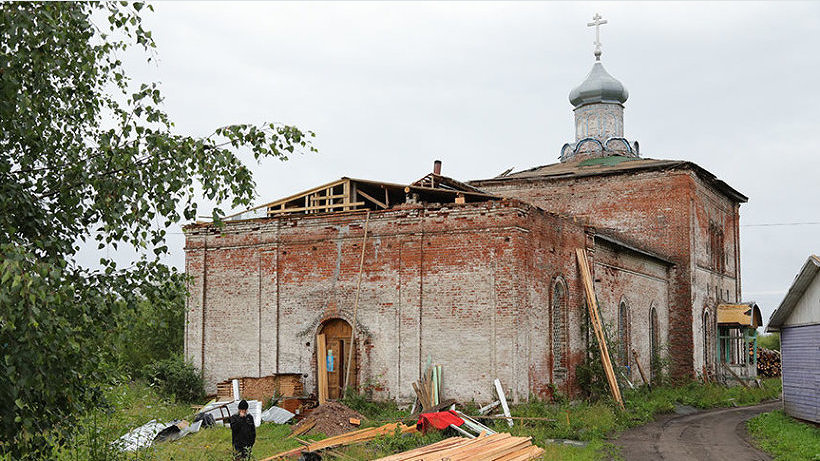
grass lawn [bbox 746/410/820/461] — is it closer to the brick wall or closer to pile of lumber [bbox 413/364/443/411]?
the brick wall

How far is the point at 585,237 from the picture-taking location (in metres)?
20.1

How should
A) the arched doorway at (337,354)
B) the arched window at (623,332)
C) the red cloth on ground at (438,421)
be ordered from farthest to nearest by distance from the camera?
the arched window at (623,332) → the arched doorway at (337,354) → the red cloth on ground at (438,421)

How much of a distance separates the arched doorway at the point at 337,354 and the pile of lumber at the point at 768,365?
21.5m

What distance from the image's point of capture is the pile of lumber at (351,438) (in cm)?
1263

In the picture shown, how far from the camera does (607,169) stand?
27000 millimetres

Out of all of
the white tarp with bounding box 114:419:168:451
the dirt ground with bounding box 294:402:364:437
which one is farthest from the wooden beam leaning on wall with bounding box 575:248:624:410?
the white tarp with bounding box 114:419:168:451

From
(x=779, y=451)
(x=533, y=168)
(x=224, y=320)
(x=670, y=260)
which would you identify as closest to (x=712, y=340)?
A: (x=670, y=260)

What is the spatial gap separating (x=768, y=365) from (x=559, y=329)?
1804 cm

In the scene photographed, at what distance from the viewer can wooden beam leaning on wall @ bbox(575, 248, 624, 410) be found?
60.7ft

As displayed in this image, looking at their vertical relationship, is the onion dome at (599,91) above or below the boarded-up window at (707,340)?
above

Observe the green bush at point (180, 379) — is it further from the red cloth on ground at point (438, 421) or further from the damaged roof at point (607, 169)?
the damaged roof at point (607, 169)

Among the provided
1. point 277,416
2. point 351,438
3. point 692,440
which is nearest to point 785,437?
point 692,440

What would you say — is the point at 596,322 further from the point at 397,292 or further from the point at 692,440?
the point at 397,292

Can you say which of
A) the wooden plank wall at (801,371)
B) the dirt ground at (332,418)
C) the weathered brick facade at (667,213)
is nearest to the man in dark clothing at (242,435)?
the dirt ground at (332,418)
